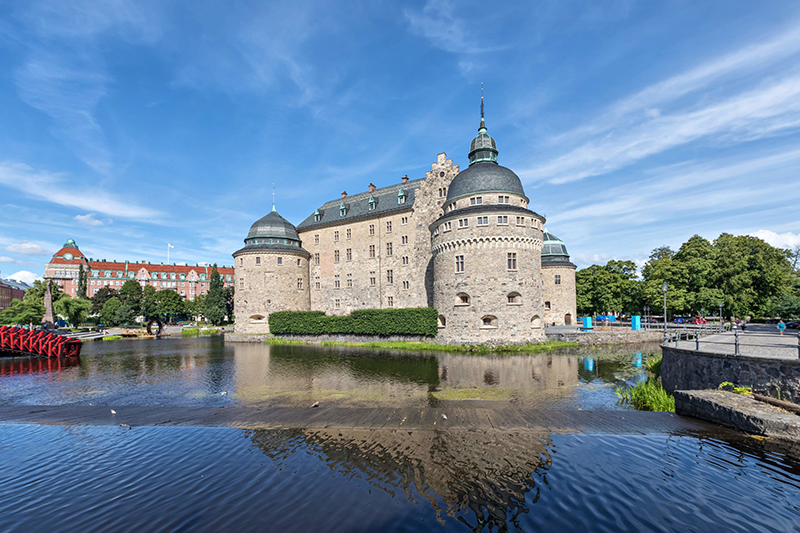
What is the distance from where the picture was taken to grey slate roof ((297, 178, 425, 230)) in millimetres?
46719

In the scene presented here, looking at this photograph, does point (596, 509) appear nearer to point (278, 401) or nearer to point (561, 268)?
point (278, 401)

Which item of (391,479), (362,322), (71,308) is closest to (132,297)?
(71,308)

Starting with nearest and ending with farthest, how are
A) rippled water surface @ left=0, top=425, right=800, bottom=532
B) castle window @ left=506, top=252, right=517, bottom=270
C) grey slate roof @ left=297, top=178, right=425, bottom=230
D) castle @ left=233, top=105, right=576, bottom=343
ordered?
rippled water surface @ left=0, top=425, right=800, bottom=532, castle @ left=233, top=105, right=576, bottom=343, castle window @ left=506, top=252, right=517, bottom=270, grey slate roof @ left=297, top=178, right=425, bottom=230

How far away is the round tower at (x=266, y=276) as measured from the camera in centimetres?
4925

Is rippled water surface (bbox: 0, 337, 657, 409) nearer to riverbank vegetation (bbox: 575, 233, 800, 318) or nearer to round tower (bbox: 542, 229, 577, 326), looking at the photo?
round tower (bbox: 542, 229, 577, 326)

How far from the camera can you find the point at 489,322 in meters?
34.2

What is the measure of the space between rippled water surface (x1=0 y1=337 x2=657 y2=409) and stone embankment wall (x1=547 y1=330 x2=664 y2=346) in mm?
4290

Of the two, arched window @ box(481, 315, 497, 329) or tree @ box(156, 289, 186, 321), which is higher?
tree @ box(156, 289, 186, 321)

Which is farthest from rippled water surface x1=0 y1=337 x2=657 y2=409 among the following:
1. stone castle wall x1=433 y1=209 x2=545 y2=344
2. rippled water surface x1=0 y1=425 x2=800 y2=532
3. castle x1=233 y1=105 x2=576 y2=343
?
castle x1=233 y1=105 x2=576 y2=343

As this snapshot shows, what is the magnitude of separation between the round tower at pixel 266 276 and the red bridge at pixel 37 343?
18.0 m

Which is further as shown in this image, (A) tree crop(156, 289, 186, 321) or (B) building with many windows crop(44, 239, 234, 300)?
(B) building with many windows crop(44, 239, 234, 300)

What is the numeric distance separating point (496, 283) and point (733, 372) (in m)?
21.2

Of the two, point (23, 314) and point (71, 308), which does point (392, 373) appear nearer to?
point (23, 314)

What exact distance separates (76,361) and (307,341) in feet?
69.1
